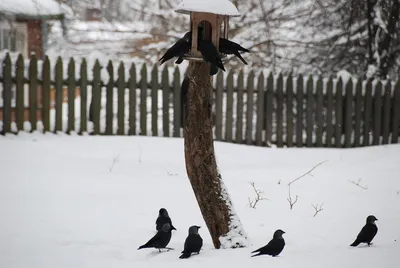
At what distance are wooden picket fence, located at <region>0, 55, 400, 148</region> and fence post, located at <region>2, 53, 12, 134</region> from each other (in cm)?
2

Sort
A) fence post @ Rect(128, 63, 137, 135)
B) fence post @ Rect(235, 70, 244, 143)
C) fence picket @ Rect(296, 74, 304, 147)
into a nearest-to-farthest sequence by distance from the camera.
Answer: fence post @ Rect(128, 63, 137, 135), fence post @ Rect(235, 70, 244, 143), fence picket @ Rect(296, 74, 304, 147)

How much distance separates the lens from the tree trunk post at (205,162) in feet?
14.7

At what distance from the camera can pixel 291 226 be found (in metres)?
5.36

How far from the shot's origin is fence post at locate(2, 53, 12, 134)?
29.0 feet

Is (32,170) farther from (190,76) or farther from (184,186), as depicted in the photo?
(190,76)

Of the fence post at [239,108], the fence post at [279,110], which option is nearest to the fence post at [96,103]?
the fence post at [239,108]

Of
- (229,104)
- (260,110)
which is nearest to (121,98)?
(229,104)

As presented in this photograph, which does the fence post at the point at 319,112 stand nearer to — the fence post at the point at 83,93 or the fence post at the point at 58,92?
the fence post at the point at 83,93

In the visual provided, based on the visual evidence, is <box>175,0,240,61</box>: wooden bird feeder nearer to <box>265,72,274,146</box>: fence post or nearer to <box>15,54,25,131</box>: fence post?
<box>15,54,25,131</box>: fence post

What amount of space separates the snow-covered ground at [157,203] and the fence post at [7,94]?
0.47 metres

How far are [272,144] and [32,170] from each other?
563 centimetres

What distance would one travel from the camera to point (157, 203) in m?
5.93

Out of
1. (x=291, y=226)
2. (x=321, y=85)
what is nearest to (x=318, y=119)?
(x=321, y=85)

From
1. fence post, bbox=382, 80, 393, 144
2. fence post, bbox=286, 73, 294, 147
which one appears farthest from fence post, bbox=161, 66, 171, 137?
fence post, bbox=382, 80, 393, 144
